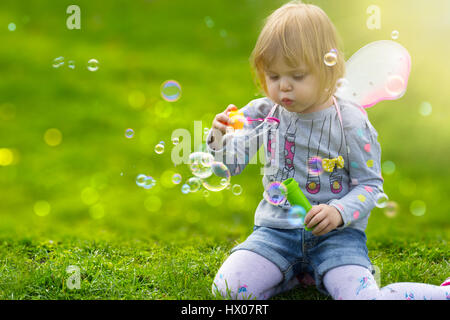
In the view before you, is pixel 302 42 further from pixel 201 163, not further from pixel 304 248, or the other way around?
pixel 304 248

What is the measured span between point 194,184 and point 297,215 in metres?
0.59

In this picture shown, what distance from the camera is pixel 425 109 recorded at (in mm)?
6688

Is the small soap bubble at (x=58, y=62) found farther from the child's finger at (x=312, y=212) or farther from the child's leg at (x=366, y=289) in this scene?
the child's leg at (x=366, y=289)

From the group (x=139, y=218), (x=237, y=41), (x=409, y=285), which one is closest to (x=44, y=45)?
(x=237, y=41)

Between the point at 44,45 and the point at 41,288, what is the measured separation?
6453mm

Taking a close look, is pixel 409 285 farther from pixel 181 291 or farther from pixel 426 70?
pixel 426 70

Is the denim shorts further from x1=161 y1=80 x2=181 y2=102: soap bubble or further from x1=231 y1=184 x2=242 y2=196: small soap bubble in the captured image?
x1=161 y1=80 x2=181 y2=102: soap bubble

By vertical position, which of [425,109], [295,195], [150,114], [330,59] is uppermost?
[425,109]

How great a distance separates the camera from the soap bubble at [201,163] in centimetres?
251

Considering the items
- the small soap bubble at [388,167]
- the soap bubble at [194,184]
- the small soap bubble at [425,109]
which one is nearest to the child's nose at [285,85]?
the soap bubble at [194,184]

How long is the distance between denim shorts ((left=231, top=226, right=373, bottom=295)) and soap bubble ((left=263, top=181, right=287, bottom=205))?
0.46 feet

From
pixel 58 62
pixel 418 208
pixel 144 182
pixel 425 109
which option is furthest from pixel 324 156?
pixel 425 109

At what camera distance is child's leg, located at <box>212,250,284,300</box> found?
89.3 inches
